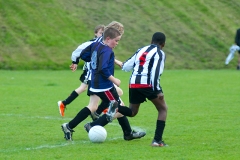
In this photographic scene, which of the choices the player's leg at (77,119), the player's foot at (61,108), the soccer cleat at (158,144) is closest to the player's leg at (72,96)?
the player's foot at (61,108)

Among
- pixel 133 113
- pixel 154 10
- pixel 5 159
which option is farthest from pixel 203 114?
pixel 154 10

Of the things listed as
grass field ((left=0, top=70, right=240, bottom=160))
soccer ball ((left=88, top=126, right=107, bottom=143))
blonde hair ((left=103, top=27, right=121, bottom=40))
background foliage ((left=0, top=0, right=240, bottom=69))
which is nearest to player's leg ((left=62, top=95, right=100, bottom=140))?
grass field ((left=0, top=70, right=240, bottom=160))

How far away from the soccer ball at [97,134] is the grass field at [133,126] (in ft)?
0.37

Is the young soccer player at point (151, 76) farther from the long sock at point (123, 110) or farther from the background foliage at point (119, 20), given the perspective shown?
the background foliage at point (119, 20)

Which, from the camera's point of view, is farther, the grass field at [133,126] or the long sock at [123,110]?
the long sock at [123,110]

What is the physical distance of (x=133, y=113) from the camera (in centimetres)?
878

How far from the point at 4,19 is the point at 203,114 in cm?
1889

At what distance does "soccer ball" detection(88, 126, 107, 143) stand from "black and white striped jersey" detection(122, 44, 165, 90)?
31.6 inches

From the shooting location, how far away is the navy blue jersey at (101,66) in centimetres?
853

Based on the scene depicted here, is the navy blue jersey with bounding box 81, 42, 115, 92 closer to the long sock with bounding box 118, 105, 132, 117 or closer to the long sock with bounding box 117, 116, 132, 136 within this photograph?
the long sock with bounding box 118, 105, 132, 117

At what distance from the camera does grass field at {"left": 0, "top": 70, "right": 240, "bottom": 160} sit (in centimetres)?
780

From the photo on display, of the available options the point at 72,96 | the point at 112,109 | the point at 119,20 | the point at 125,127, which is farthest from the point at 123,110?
the point at 119,20

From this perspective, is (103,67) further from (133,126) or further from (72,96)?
(72,96)

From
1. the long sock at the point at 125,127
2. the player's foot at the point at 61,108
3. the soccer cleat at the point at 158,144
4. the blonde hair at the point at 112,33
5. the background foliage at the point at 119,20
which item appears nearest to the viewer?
the soccer cleat at the point at 158,144
